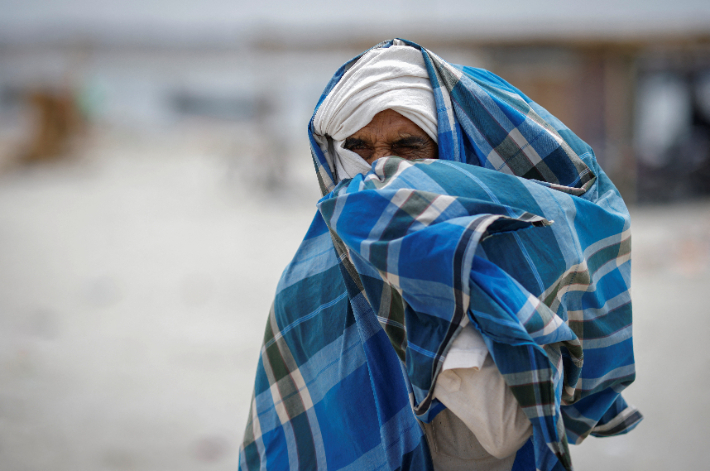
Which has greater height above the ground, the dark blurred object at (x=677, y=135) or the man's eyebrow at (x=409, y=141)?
A: the dark blurred object at (x=677, y=135)

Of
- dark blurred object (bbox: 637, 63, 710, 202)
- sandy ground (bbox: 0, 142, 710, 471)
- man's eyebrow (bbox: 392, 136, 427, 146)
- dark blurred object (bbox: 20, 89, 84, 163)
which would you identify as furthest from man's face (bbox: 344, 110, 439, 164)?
dark blurred object (bbox: 20, 89, 84, 163)

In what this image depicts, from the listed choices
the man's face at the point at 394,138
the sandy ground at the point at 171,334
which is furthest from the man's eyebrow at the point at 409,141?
the sandy ground at the point at 171,334

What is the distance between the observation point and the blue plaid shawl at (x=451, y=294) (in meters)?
0.95

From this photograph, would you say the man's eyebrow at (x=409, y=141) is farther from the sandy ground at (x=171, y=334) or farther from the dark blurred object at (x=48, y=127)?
the dark blurred object at (x=48, y=127)

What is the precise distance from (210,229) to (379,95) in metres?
7.73

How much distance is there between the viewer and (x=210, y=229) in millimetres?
8539

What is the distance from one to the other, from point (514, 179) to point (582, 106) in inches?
424

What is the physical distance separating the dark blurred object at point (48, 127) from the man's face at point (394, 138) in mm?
15907

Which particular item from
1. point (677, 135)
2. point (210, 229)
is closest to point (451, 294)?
point (210, 229)

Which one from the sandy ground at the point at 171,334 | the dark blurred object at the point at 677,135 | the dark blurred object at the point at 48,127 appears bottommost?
the sandy ground at the point at 171,334

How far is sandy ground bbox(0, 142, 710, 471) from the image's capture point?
299 cm

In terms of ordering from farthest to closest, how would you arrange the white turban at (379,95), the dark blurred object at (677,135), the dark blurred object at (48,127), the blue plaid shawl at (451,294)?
the dark blurred object at (48,127), the dark blurred object at (677,135), the white turban at (379,95), the blue plaid shawl at (451,294)

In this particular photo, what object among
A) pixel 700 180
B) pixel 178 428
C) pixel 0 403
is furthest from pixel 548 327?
pixel 700 180

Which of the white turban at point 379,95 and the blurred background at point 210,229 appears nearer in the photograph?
the white turban at point 379,95
